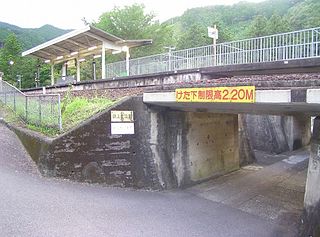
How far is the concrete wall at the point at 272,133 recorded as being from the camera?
21781 millimetres

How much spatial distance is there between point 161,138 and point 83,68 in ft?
91.4

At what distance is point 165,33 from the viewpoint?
4219 centimetres

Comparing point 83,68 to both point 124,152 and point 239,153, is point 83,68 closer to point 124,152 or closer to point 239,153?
point 239,153

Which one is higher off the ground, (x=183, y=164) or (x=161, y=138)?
(x=161, y=138)

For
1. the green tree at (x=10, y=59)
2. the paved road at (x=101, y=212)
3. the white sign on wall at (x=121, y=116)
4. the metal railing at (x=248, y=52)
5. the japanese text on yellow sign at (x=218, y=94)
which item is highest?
the green tree at (x=10, y=59)

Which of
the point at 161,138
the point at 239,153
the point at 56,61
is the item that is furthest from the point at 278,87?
the point at 56,61

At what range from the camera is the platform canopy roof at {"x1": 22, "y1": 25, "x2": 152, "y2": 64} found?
20688 millimetres

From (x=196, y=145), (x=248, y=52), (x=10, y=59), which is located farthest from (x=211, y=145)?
(x=10, y=59)

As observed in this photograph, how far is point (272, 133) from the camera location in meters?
22.0

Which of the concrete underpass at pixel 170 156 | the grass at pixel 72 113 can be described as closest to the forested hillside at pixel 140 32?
the grass at pixel 72 113

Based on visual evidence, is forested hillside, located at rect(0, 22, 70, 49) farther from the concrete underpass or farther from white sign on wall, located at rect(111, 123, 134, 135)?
white sign on wall, located at rect(111, 123, 134, 135)

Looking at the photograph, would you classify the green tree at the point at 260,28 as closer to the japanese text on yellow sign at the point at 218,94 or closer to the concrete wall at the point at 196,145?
the concrete wall at the point at 196,145

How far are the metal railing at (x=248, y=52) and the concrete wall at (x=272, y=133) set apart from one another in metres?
7.15

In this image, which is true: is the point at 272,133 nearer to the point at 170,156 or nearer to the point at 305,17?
the point at 170,156
